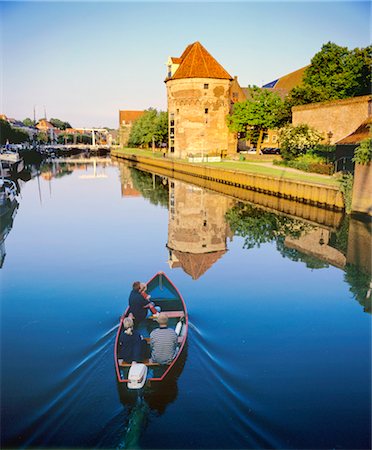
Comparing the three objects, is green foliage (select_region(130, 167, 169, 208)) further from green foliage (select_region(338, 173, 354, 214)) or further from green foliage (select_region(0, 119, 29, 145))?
green foliage (select_region(0, 119, 29, 145))

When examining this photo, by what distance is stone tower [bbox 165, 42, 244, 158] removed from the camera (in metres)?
56.4

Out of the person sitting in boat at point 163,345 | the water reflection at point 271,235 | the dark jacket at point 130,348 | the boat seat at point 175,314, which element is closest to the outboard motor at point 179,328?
the boat seat at point 175,314

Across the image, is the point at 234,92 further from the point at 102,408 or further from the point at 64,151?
the point at 102,408

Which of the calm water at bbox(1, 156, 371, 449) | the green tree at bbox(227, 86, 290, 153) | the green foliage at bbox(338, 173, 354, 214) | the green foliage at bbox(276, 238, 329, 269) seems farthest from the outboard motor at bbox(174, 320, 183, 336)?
the green tree at bbox(227, 86, 290, 153)

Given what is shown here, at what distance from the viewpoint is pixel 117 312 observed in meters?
11.6

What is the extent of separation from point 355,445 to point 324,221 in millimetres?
18920

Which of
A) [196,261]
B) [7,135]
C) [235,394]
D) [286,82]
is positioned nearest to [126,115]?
→ [7,135]

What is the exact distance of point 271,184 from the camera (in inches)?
1289

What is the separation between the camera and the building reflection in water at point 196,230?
57.2 ft

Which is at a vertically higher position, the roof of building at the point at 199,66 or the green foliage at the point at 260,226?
the roof of building at the point at 199,66

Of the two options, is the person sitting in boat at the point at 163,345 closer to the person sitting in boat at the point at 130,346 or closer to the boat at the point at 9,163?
the person sitting in boat at the point at 130,346

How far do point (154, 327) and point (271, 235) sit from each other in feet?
44.0

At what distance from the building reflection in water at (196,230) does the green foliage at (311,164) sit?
24.8 feet

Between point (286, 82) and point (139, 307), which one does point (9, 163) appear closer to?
point (139, 307)
